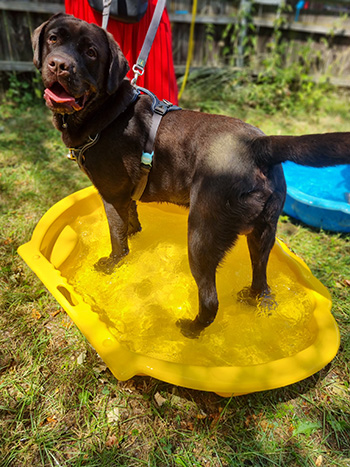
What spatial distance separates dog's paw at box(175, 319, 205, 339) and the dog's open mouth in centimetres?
162

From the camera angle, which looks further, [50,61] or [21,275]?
[21,275]

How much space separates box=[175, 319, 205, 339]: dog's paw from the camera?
250 cm

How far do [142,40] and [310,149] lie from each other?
208 cm

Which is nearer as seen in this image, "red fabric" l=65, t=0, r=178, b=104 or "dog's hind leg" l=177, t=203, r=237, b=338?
"dog's hind leg" l=177, t=203, r=237, b=338

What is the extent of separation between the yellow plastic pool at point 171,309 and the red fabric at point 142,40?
1.24 m

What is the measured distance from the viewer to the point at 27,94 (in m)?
5.70

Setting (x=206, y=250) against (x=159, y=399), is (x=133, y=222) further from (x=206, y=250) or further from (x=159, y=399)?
(x=159, y=399)

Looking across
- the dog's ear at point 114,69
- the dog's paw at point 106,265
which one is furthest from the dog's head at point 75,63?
the dog's paw at point 106,265

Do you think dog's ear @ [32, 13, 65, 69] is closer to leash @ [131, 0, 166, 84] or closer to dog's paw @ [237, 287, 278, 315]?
leash @ [131, 0, 166, 84]

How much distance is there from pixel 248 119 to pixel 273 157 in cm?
443

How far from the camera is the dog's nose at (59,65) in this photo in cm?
194

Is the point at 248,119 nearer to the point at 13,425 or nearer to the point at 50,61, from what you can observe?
the point at 50,61

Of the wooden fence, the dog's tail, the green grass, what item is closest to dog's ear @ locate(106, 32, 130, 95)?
the dog's tail

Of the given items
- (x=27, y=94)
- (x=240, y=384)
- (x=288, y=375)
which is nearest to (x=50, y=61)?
(x=240, y=384)
